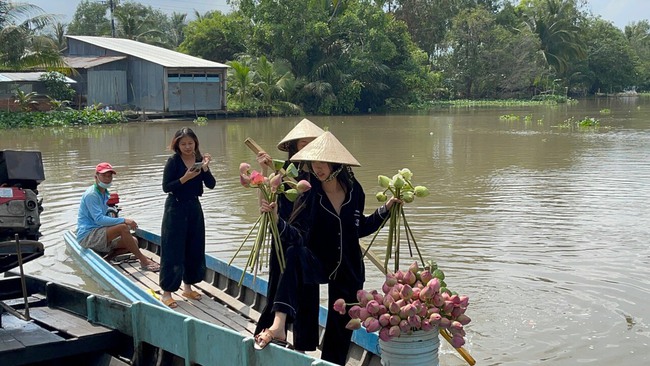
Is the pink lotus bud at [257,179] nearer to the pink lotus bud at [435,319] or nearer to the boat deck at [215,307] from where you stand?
the pink lotus bud at [435,319]

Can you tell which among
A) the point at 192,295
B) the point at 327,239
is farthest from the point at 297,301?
the point at 192,295

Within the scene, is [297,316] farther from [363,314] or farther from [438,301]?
[438,301]

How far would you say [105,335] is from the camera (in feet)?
15.1

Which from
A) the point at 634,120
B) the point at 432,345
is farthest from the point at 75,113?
the point at 432,345

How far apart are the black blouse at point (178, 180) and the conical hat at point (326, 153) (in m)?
1.78

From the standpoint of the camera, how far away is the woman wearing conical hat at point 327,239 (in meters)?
3.92

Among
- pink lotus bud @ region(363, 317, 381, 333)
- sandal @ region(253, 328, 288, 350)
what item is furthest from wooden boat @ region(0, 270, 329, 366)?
pink lotus bud @ region(363, 317, 381, 333)

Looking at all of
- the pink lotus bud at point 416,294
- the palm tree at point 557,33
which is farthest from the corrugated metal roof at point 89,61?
the palm tree at point 557,33

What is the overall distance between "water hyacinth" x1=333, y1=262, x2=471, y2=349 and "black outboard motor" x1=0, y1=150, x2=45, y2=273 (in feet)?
6.58

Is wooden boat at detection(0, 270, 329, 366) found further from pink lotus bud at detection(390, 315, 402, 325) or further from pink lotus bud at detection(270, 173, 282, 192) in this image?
pink lotus bud at detection(270, 173, 282, 192)

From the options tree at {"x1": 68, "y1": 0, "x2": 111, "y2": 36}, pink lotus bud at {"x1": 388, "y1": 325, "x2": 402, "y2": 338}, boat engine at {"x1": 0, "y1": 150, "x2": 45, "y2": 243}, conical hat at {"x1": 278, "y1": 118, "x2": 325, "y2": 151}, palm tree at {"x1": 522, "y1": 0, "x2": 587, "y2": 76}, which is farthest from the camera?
tree at {"x1": 68, "y1": 0, "x2": 111, "y2": 36}

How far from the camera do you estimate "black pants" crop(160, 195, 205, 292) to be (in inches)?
223

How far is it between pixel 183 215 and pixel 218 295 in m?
0.84

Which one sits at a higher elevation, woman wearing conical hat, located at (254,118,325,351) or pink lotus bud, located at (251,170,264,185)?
pink lotus bud, located at (251,170,264,185)
